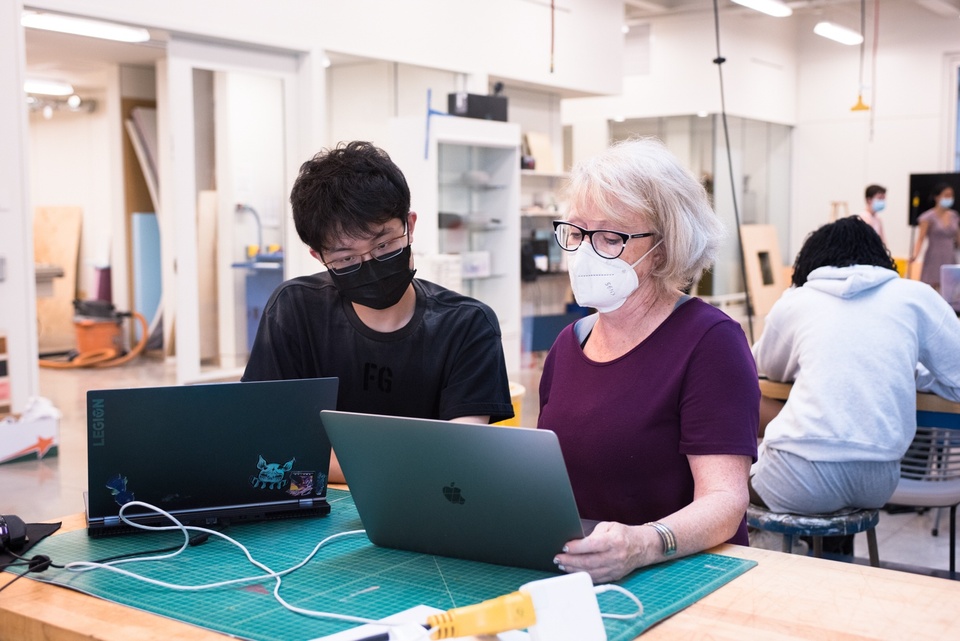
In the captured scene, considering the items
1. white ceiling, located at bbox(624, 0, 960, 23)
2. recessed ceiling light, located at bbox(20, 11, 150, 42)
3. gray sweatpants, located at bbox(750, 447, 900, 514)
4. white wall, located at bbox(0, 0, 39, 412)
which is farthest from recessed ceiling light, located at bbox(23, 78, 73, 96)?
gray sweatpants, located at bbox(750, 447, 900, 514)

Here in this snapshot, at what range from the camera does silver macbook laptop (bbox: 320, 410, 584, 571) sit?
1.35 meters

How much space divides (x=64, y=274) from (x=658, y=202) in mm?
10386

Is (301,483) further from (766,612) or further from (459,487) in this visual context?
(766,612)

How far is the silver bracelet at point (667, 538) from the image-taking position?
4.93 feet

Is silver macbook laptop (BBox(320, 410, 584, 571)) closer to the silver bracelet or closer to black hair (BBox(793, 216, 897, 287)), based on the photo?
the silver bracelet

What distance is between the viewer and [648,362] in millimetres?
1814

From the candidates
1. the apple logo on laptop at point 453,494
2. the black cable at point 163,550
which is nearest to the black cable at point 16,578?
the black cable at point 163,550

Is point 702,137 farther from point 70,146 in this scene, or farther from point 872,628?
point 872,628

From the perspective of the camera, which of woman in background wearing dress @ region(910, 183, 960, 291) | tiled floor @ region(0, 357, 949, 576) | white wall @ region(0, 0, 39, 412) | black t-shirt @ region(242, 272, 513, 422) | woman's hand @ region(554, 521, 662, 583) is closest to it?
woman's hand @ region(554, 521, 662, 583)

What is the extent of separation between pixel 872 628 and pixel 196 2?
18.8ft

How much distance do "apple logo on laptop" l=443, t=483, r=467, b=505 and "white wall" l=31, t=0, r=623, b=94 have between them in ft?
15.8

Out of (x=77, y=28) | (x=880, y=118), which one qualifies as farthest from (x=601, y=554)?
(x=880, y=118)

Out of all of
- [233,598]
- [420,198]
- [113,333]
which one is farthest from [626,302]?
[113,333]

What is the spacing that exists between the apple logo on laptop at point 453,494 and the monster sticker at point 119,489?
0.59 m
